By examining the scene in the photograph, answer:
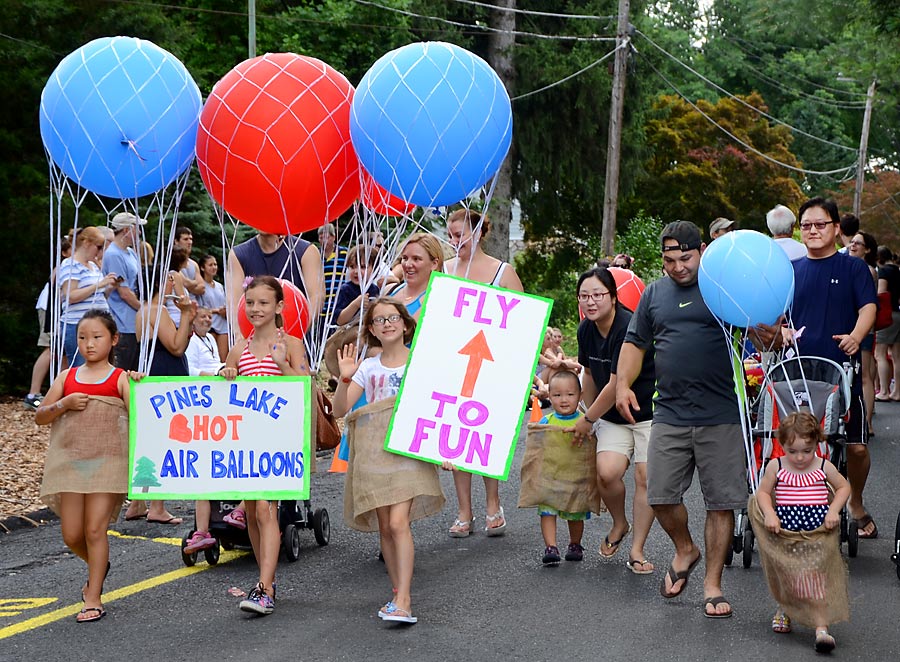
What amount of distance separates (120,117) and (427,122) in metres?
1.69

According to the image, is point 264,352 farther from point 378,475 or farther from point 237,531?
point 237,531

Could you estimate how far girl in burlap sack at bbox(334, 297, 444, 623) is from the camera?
20.7 feet

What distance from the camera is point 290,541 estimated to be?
24.7ft

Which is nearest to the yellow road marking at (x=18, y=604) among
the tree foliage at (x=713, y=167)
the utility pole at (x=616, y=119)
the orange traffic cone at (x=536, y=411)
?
the orange traffic cone at (x=536, y=411)

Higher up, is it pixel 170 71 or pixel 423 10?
pixel 423 10

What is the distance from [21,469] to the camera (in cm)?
1036

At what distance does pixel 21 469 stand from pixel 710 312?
6.28m

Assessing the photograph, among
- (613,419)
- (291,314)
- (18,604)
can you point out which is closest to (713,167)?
(613,419)

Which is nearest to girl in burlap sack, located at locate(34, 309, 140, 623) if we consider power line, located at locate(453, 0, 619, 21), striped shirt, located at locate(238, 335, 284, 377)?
striped shirt, located at locate(238, 335, 284, 377)

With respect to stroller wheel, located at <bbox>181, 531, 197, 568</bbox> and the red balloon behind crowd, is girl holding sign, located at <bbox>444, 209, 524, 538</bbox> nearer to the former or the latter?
the red balloon behind crowd

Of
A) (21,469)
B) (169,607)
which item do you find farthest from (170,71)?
(21,469)

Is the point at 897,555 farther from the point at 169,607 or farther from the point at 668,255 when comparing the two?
the point at 169,607

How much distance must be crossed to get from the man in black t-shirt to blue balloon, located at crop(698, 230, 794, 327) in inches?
7.4

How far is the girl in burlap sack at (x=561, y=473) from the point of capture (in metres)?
7.56
